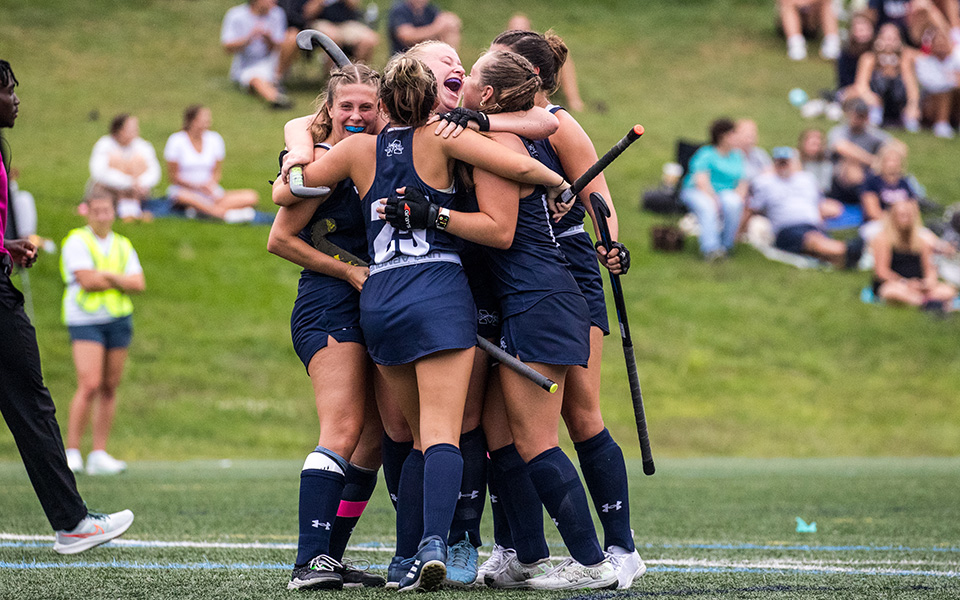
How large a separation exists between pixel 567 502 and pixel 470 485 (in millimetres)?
504

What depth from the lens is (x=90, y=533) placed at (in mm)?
4785

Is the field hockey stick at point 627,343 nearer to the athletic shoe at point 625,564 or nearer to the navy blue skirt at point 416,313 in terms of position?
the athletic shoe at point 625,564

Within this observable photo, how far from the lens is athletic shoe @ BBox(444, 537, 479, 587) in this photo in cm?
405

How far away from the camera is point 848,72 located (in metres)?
17.7

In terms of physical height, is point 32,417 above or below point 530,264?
below

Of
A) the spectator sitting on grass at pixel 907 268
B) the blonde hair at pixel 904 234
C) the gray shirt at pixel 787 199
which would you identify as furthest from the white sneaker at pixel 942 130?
the blonde hair at pixel 904 234

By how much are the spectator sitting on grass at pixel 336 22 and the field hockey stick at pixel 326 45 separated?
1104 cm

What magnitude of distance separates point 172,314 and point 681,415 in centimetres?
570

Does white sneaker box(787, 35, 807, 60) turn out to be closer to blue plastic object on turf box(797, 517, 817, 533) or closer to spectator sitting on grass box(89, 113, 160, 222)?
spectator sitting on grass box(89, 113, 160, 222)

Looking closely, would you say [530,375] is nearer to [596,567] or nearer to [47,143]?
[596,567]

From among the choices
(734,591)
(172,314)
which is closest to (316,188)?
(734,591)

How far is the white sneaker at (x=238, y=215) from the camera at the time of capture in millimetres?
13547

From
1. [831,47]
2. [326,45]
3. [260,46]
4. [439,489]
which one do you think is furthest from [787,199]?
[439,489]

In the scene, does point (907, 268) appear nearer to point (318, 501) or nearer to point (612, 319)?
point (612, 319)
